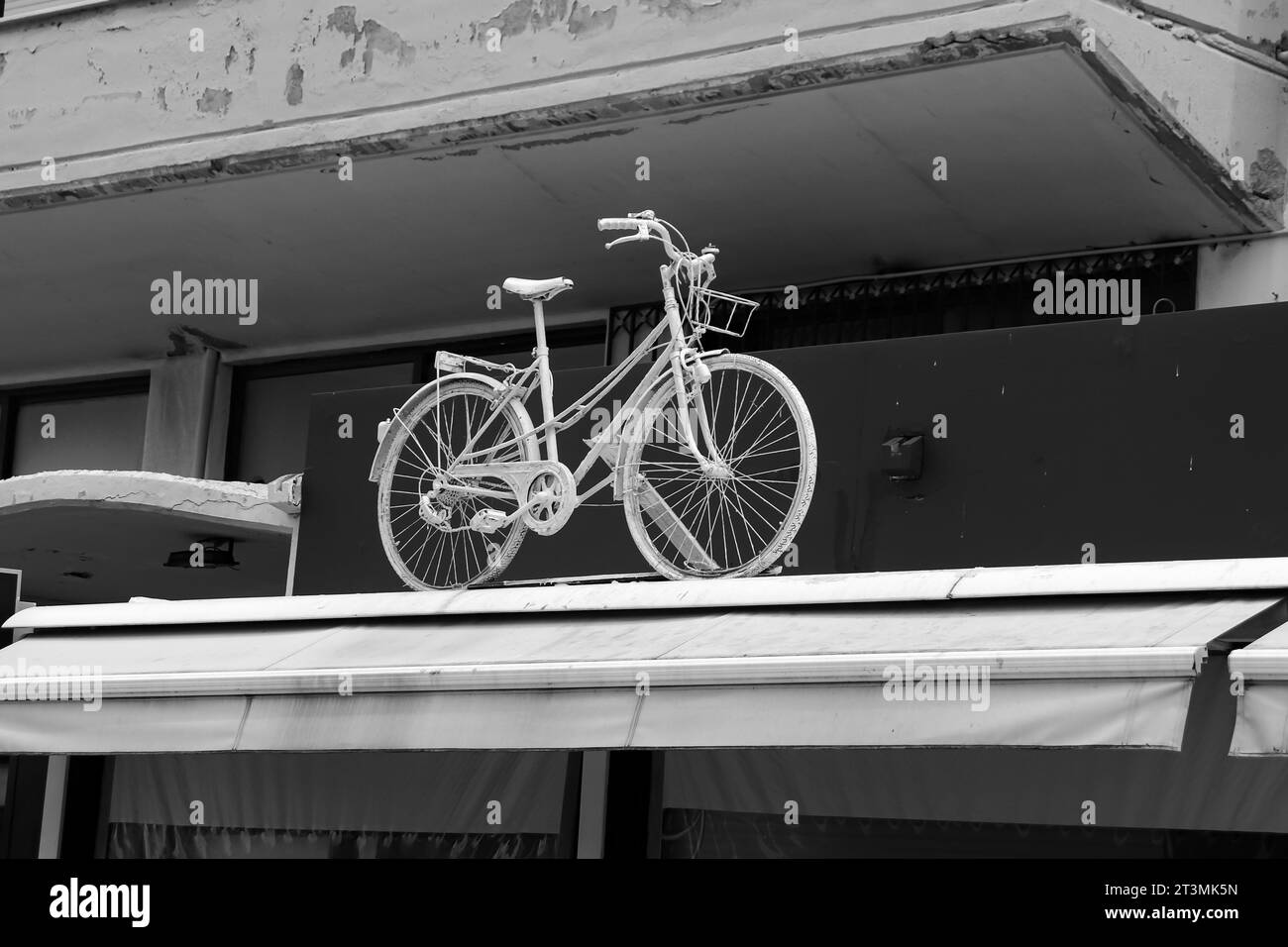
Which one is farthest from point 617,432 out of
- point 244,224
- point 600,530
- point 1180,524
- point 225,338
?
point 225,338

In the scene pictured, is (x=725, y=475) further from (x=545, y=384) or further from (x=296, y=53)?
(x=296, y=53)

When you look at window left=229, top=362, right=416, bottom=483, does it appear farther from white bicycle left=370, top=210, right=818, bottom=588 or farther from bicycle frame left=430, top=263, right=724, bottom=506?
bicycle frame left=430, top=263, right=724, bottom=506

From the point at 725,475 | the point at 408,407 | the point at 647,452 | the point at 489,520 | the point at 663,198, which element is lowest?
the point at 489,520

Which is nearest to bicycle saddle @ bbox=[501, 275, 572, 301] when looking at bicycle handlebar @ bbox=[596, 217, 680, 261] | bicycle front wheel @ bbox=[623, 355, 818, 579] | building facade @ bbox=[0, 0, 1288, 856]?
bicycle handlebar @ bbox=[596, 217, 680, 261]

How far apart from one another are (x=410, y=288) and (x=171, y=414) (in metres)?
2.46

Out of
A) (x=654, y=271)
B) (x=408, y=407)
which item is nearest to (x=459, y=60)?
(x=654, y=271)

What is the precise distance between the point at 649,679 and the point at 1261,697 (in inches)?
85.5

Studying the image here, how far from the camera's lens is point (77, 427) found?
15.0 m

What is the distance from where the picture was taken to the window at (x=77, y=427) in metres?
14.8

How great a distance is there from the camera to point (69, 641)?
9.61m

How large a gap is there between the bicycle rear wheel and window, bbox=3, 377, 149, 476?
493 cm

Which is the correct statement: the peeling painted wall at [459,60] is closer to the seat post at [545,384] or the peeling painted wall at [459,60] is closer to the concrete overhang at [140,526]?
the seat post at [545,384]
